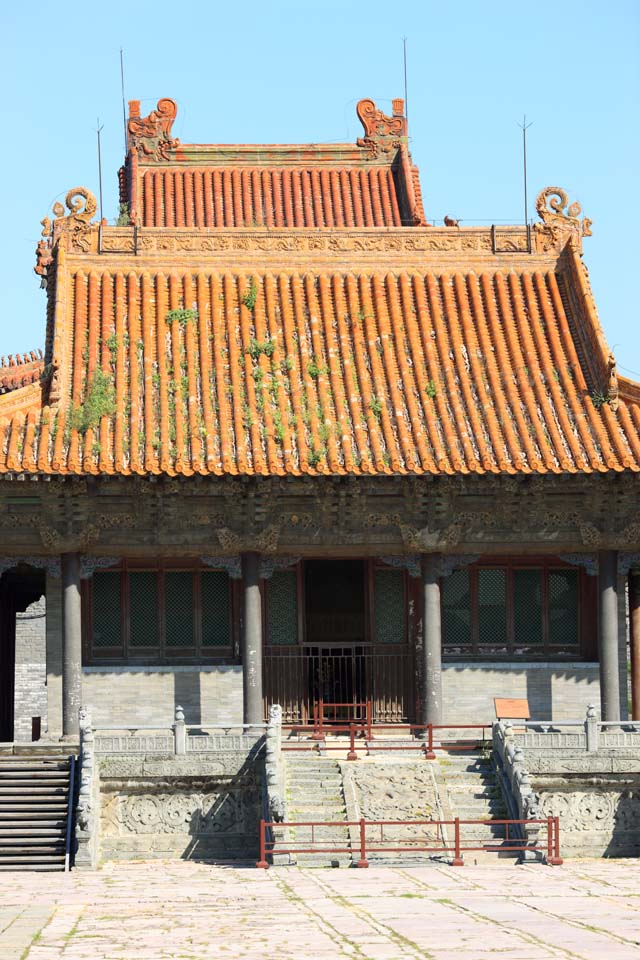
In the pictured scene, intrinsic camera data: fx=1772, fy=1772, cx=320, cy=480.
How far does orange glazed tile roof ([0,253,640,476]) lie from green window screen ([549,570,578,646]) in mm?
2980

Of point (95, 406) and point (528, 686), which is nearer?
point (95, 406)

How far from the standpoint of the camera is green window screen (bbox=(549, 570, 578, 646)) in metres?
32.1

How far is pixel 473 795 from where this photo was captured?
26.7 m

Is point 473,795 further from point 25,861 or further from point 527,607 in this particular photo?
point 25,861

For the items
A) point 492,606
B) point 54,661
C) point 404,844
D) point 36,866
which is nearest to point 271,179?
point 492,606

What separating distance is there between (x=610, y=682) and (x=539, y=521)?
120 inches

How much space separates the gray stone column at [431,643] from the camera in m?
30.5

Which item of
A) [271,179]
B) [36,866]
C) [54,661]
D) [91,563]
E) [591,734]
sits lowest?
[36,866]

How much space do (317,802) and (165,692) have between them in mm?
5758

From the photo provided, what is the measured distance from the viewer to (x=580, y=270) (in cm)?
3381

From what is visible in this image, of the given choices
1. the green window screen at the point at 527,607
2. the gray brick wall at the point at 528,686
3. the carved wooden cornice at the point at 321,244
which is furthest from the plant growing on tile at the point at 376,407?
the gray brick wall at the point at 528,686

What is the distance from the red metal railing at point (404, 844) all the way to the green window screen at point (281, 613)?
673 cm

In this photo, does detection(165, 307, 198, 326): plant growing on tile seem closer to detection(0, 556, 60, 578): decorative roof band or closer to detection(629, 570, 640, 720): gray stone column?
detection(0, 556, 60, 578): decorative roof band

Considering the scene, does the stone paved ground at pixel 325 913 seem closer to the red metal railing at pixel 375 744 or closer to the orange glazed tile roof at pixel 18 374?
the red metal railing at pixel 375 744
